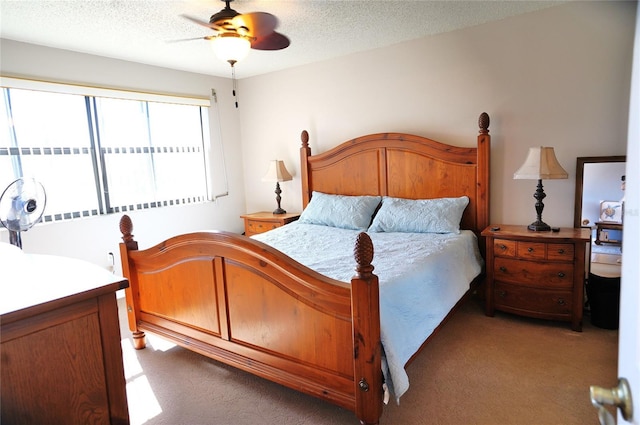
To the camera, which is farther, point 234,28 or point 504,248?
point 504,248

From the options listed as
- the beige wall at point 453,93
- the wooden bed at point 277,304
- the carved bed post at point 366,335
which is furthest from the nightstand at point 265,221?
the carved bed post at point 366,335

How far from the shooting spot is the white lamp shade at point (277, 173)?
14.1ft

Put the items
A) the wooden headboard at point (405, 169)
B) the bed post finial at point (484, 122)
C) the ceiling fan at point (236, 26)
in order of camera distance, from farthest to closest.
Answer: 1. the wooden headboard at point (405, 169)
2. the bed post finial at point (484, 122)
3. the ceiling fan at point (236, 26)

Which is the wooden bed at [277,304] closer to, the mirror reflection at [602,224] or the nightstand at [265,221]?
the mirror reflection at [602,224]

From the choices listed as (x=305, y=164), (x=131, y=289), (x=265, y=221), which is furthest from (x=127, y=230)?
(x=305, y=164)

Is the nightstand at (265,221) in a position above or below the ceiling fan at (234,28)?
below

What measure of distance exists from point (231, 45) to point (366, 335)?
5.83 ft

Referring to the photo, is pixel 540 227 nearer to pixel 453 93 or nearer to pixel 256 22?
pixel 453 93

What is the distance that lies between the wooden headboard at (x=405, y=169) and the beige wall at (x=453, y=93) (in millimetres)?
158

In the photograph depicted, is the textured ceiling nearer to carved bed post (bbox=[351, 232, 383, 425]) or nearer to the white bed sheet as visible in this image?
the white bed sheet

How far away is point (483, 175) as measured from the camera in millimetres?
3217

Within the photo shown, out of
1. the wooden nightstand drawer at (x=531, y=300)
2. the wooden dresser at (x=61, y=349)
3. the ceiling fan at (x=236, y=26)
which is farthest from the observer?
the wooden nightstand drawer at (x=531, y=300)

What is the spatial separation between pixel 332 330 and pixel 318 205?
84.0 inches

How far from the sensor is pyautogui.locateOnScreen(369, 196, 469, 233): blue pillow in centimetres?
312
